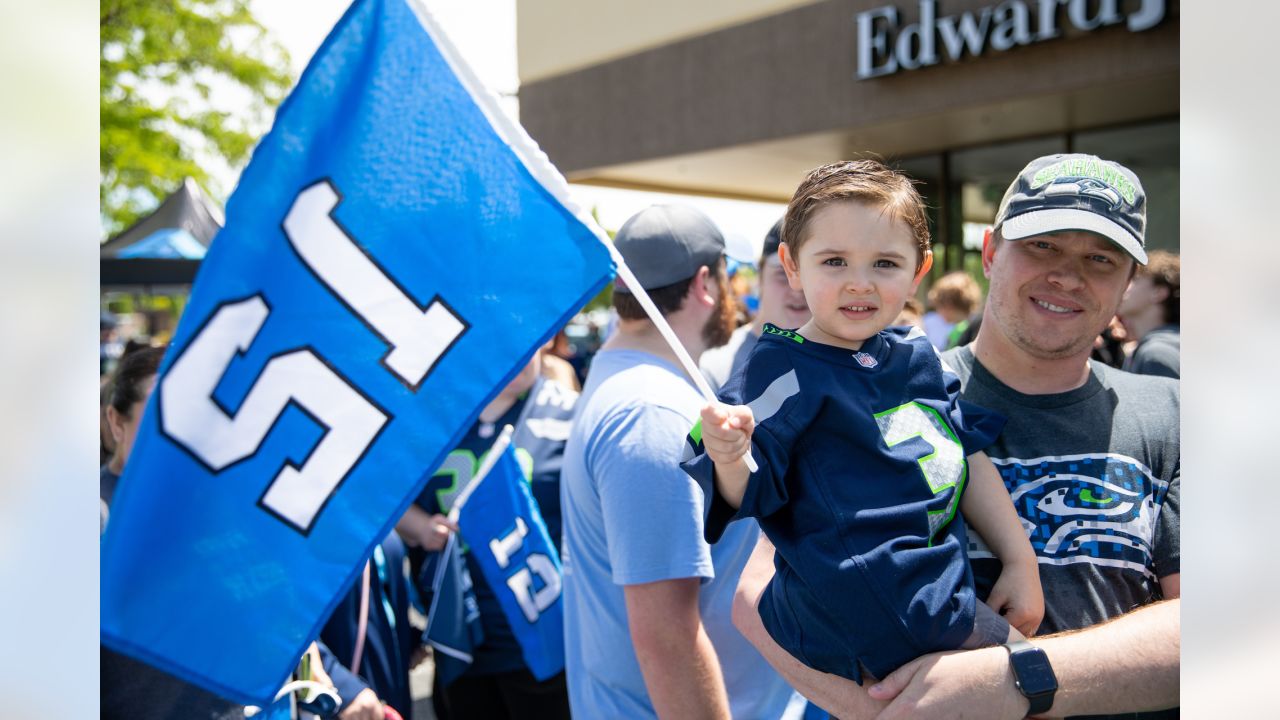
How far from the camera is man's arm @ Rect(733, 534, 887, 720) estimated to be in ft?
6.03

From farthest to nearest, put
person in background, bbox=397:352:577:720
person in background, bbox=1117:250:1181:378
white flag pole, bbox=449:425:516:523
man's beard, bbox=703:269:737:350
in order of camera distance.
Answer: person in background, bbox=1117:250:1181:378 < person in background, bbox=397:352:577:720 < white flag pole, bbox=449:425:516:523 < man's beard, bbox=703:269:737:350

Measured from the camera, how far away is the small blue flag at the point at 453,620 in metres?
3.62

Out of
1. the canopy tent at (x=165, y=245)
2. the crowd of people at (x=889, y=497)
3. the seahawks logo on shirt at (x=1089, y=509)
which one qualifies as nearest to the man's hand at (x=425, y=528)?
the crowd of people at (x=889, y=497)

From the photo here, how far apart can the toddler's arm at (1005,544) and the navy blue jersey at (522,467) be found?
2219mm

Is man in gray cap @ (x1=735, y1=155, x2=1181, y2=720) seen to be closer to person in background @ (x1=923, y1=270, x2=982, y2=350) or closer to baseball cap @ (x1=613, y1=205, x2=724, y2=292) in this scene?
baseball cap @ (x1=613, y1=205, x2=724, y2=292)

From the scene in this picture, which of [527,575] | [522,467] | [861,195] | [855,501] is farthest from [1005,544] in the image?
[522,467]

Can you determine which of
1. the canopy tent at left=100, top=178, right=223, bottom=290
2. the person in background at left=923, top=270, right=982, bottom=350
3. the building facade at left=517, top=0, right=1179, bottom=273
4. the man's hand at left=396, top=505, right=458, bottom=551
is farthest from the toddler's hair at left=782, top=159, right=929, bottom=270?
the building facade at left=517, top=0, right=1179, bottom=273

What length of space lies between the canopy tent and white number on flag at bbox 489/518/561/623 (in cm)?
624

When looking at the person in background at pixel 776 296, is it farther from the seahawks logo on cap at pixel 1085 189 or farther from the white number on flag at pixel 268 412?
the white number on flag at pixel 268 412

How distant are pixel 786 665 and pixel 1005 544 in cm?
49

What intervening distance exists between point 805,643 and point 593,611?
94 cm

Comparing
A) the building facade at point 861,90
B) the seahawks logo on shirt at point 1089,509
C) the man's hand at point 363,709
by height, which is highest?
the building facade at point 861,90
